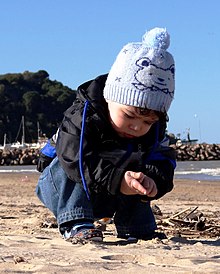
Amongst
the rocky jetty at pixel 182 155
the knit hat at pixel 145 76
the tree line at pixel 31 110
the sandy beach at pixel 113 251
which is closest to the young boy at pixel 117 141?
the knit hat at pixel 145 76

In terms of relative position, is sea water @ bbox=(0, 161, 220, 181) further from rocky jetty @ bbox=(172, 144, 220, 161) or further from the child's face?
rocky jetty @ bbox=(172, 144, 220, 161)

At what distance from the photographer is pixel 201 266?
3.00 meters

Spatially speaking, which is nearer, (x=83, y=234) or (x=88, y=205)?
(x=83, y=234)

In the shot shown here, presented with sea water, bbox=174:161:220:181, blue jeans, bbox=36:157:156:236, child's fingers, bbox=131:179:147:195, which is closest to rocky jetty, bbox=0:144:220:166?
sea water, bbox=174:161:220:181

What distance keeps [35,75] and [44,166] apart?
81471mm

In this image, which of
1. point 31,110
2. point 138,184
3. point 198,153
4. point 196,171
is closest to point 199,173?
point 196,171

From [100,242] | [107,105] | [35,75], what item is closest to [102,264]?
[100,242]

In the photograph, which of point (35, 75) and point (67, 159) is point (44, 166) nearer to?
point (67, 159)

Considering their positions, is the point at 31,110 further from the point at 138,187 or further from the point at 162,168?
the point at 138,187

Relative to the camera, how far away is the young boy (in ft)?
12.1

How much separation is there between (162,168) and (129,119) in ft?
1.27

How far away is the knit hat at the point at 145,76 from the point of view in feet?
Answer: 12.0

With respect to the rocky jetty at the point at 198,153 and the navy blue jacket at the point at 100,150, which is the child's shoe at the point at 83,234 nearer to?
the navy blue jacket at the point at 100,150

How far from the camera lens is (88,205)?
396cm
